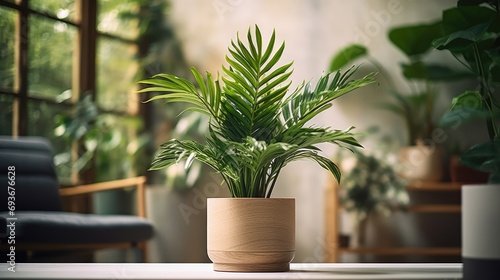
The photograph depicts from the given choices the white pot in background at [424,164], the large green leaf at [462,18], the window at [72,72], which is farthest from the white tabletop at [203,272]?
the white pot in background at [424,164]

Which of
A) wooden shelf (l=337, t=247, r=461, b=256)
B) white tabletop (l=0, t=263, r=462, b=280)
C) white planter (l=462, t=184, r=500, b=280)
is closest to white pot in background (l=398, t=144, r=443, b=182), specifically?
wooden shelf (l=337, t=247, r=461, b=256)

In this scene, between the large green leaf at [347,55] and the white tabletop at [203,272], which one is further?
the large green leaf at [347,55]

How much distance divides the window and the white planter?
288 cm

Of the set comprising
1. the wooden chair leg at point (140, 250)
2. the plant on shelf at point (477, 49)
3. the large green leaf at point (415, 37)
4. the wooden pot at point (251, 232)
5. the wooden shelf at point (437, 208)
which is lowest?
the wooden chair leg at point (140, 250)

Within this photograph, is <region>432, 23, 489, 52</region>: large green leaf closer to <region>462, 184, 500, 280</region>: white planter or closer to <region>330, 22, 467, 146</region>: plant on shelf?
<region>462, 184, 500, 280</region>: white planter

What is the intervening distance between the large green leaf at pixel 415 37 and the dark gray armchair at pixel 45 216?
159 centimetres

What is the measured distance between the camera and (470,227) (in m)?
1.23

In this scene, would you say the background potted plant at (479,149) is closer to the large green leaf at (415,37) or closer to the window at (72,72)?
the large green leaf at (415,37)

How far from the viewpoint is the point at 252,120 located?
1.51m

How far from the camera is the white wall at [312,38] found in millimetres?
4289

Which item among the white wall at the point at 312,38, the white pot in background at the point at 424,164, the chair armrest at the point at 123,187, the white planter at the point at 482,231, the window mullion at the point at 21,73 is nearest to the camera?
the white planter at the point at 482,231

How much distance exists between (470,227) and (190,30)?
351 cm

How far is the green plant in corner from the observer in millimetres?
1459

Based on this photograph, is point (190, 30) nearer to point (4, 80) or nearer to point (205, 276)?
point (4, 80)
